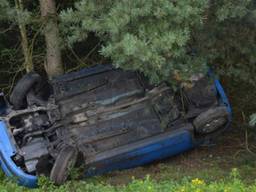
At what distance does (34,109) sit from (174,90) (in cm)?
204

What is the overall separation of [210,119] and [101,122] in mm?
1519

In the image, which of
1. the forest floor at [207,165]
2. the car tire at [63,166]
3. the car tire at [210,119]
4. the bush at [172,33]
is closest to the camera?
the bush at [172,33]

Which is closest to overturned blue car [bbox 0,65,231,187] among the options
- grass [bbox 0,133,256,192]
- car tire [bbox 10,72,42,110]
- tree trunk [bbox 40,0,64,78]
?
car tire [bbox 10,72,42,110]

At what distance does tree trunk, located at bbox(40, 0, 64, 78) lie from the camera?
8.41 meters

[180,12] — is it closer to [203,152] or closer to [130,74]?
[130,74]

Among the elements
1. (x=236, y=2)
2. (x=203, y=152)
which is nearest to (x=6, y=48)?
(x=203, y=152)

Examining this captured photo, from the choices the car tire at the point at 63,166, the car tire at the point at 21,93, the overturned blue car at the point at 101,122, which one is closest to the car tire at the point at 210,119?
the overturned blue car at the point at 101,122

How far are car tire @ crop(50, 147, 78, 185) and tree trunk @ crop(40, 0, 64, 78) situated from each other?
2.35 m

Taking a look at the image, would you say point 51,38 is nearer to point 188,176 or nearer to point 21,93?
point 21,93

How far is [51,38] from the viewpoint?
8594 mm

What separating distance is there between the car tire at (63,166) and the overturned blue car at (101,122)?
10mm

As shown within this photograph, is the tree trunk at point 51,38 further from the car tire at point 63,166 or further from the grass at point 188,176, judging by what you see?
the grass at point 188,176

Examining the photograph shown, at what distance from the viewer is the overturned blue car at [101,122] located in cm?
664

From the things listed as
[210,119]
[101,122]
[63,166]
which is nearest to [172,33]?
[210,119]
